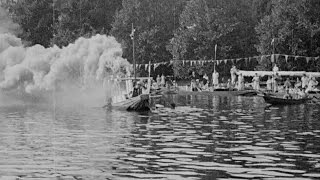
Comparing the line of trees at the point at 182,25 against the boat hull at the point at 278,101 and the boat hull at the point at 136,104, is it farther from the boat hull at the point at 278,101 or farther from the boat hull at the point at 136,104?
the boat hull at the point at 136,104

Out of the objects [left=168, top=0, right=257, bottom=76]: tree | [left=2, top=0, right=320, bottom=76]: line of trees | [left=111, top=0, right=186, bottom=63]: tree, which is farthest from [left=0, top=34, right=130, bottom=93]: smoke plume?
[left=111, top=0, right=186, bottom=63]: tree

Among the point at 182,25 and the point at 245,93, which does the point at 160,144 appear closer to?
the point at 245,93

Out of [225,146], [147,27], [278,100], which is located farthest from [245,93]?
[225,146]

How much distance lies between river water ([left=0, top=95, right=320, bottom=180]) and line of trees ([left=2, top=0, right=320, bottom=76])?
40.4m

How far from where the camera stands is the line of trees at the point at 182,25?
335ft

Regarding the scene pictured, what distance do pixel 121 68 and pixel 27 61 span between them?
13289 mm

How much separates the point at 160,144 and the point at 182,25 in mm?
76130

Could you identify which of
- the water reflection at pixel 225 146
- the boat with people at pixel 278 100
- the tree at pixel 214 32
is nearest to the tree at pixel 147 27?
the tree at pixel 214 32

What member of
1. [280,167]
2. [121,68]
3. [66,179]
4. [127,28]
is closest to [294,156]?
[280,167]

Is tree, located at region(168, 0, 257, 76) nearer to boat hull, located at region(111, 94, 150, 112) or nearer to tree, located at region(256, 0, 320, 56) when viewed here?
tree, located at region(256, 0, 320, 56)

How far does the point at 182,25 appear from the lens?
11325 centimetres

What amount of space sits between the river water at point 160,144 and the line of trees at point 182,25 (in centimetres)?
4042

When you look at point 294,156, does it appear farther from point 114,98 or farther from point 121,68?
point 121,68

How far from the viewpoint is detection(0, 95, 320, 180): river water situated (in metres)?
29.6
